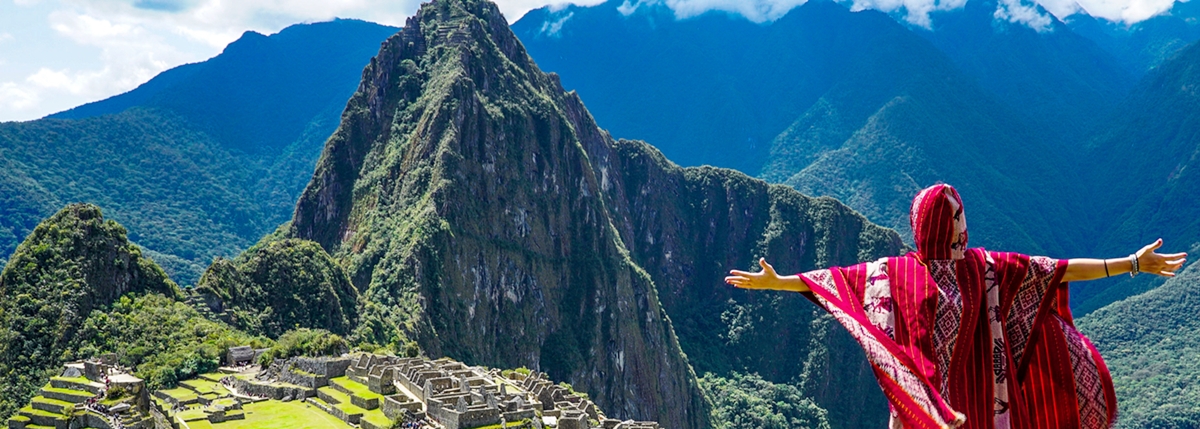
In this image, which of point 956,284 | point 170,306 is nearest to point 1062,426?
point 956,284

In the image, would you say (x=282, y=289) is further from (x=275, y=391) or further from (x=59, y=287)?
(x=275, y=391)

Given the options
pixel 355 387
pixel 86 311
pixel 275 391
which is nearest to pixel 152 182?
pixel 86 311

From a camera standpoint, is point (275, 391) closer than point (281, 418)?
No

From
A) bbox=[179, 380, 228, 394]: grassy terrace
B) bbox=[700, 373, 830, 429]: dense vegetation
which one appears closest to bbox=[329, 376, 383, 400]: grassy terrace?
bbox=[179, 380, 228, 394]: grassy terrace

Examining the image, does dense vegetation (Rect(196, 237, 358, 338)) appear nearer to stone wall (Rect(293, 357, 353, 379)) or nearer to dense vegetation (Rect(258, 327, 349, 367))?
dense vegetation (Rect(258, 327, 349, 367))

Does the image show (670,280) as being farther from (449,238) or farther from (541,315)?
(449,238)

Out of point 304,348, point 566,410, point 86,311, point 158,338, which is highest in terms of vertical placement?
point 86,311

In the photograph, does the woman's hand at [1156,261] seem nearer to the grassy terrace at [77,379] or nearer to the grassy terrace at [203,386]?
the grassy terrace at [77,379]
